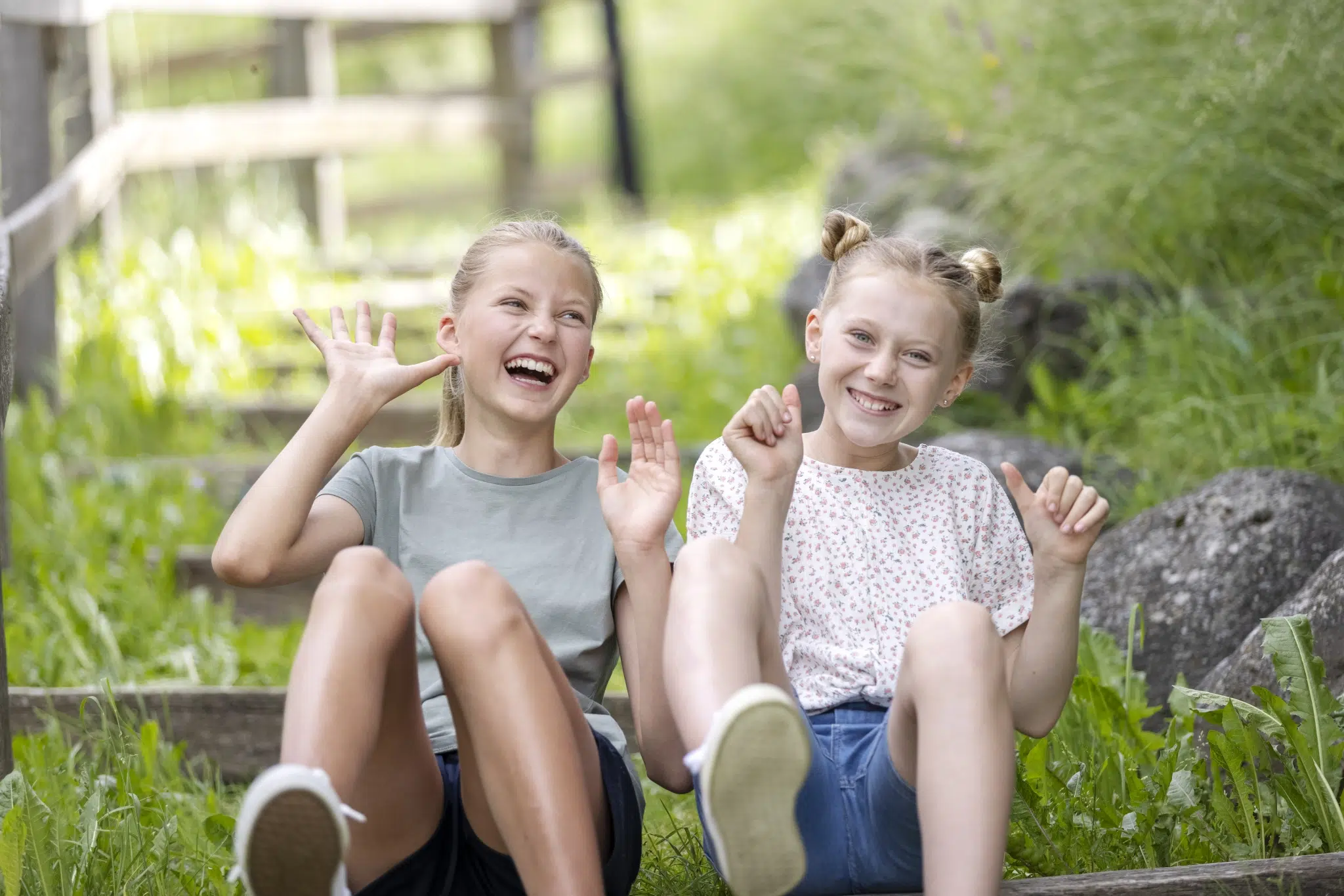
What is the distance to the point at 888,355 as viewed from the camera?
1909 millimetres

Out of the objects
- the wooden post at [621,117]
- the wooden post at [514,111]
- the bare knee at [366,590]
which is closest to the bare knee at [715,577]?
the bare knee at [366,590]

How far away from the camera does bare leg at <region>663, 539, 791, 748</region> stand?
1556mm

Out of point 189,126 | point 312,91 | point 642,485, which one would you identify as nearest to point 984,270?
point 642,485

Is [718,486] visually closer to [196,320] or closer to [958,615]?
[958,615]

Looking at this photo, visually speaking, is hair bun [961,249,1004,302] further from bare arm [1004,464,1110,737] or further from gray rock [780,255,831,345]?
gray rock [780,255,831,345]

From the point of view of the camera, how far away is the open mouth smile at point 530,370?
1964mm

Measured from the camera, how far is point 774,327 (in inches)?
196

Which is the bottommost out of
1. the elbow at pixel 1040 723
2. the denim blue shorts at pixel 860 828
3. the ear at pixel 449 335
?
the denim blue shorts at pixel 860 828

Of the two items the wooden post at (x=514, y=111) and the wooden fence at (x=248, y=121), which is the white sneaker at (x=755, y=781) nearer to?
the wooden fence at (x=248, y=121)

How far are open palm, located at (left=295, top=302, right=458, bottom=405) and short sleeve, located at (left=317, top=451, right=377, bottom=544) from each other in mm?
113

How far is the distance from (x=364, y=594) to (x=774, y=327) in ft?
11.5

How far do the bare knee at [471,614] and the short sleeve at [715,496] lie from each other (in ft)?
1.20

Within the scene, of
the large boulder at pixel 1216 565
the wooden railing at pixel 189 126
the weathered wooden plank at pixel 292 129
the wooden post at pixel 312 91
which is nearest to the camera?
the large boulder at pixel 1216 565

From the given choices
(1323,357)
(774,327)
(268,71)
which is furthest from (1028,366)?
(268,71)
